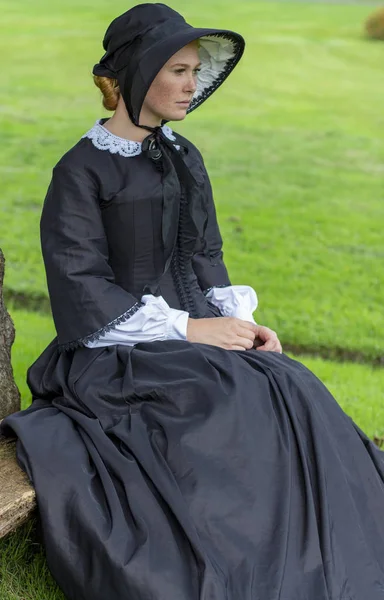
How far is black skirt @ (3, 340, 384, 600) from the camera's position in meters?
2.41

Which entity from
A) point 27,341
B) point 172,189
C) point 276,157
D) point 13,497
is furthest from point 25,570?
point 276,157

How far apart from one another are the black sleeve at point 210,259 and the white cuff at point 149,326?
399 millimetres

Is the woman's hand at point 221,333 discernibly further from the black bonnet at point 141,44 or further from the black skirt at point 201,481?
the black bonnet at point 141,44

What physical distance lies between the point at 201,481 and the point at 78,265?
0.73 meters

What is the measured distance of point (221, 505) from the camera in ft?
8.11

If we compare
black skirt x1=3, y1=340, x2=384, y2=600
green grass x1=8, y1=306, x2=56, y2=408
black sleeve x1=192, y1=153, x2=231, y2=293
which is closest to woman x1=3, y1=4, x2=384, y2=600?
black skirt x1=3, y1=340, x2=384, y2=600

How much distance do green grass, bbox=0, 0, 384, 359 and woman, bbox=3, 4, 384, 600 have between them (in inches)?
106

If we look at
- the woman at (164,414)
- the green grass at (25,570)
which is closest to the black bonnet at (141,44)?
the woman at (164,414)

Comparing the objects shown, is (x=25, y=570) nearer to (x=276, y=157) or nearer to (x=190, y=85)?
(x=190, y=85)

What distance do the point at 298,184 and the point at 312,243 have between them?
4.14ft

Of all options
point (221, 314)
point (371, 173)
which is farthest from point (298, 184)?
point (221, 314)

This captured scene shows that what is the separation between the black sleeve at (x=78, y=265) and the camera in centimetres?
276

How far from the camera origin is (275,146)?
8.76m

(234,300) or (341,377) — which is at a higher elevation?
A: (234,300)
